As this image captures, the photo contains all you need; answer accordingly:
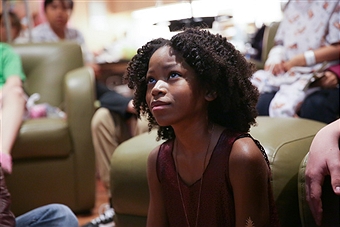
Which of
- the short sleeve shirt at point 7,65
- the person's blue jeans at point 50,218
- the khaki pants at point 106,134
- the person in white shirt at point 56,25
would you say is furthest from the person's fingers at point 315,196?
the person in white shirt at point 56,25

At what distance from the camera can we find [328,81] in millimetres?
1718

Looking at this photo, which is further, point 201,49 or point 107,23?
point 107,23

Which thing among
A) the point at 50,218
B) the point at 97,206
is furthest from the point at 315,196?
the point at 97,206

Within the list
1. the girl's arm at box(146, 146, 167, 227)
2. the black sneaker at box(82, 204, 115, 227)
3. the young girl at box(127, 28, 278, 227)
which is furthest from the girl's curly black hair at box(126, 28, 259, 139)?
the black sneaker at box(82, 204, 115, 227)

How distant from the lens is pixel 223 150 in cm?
96

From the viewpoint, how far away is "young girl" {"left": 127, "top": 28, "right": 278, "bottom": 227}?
936 millimetres

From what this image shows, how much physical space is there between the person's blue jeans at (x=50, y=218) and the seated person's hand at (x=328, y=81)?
917 mm

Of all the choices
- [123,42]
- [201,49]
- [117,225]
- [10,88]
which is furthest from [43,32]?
[201,49]

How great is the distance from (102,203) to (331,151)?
169cm

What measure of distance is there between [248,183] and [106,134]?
4.55 ft

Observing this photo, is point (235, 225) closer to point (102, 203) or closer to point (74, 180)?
point (74, 180)

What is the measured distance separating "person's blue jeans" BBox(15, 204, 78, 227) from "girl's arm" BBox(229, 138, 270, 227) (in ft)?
1.64

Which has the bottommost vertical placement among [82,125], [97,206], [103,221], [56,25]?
[97,206]

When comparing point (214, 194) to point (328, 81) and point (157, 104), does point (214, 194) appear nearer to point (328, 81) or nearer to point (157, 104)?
point (157, 104)
